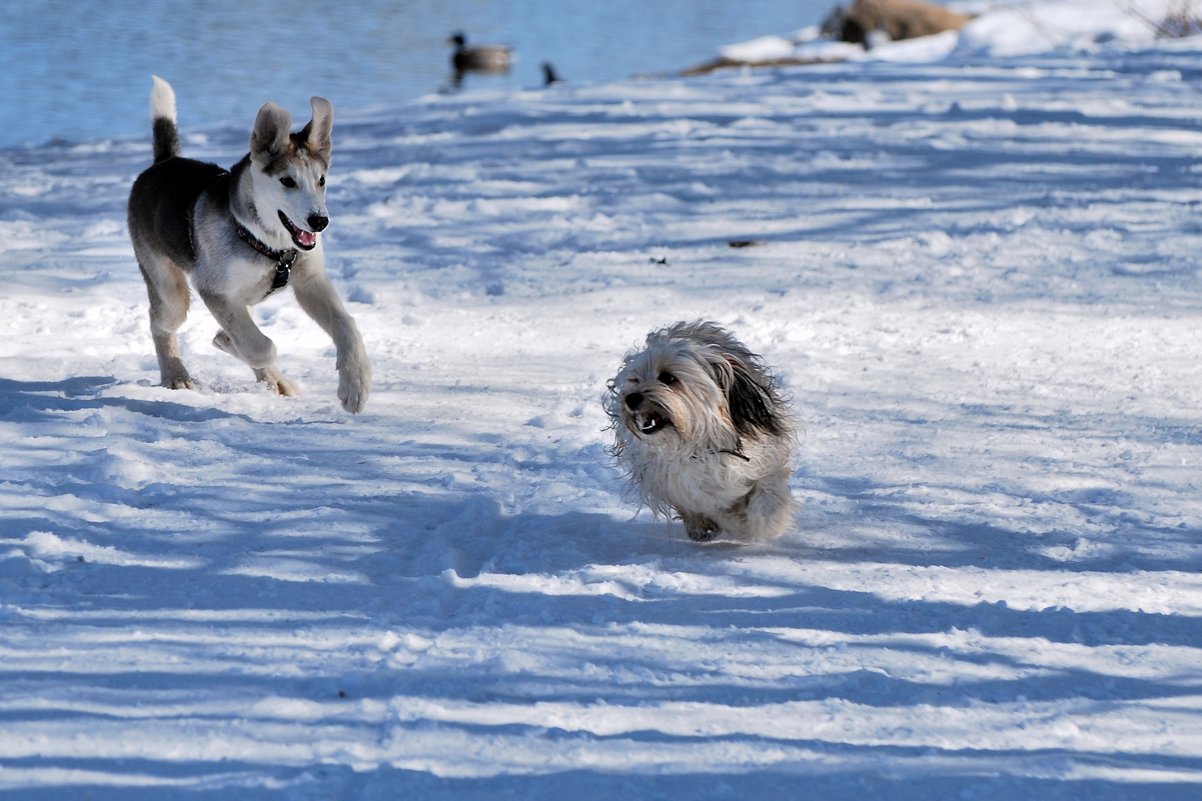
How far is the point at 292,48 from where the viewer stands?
2569 cm

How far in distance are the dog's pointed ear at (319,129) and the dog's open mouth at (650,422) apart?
2.33 meters

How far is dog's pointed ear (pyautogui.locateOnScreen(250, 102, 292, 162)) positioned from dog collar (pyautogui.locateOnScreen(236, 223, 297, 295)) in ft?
1.06

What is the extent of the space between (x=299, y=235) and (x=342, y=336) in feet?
1.52

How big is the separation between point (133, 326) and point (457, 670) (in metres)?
4.45

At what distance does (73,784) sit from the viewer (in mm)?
3115

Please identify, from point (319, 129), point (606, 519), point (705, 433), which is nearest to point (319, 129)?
point (319, 129)

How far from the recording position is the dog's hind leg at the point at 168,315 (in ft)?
21.0

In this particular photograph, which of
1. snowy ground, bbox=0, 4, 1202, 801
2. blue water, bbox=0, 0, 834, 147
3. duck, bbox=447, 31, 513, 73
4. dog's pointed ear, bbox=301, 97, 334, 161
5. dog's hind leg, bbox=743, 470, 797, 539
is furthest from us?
duck, bbox=447, 31, 513, 73

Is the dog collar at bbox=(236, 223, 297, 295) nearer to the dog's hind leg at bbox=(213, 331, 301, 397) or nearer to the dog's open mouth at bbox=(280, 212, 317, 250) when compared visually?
the dog's open mouth at bbox=(280, 212, 317, 250)

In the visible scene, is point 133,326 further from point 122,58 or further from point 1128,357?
point 122,58

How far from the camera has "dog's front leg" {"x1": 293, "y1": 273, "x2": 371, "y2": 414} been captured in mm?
5820

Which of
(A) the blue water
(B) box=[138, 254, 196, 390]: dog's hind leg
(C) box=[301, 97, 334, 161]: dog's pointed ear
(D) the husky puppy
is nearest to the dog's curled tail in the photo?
(D) the husky puppy

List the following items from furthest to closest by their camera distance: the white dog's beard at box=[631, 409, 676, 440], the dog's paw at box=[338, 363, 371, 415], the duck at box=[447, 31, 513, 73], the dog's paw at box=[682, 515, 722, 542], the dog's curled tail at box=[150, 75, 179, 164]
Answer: the duck at box=[447, 31, 513, 73] → the dog's curled tail at box=[150, 75, 179, 164] → the dog's paw at box=[338, 363, 371, 415] → the dog's paw at box=[682, 515, 722, 542] → the white dog's beard at box=[631, 409, 676, 440]

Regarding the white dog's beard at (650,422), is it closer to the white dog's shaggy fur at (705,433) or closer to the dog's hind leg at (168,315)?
the white dog's shaggy fur at (705,433)
